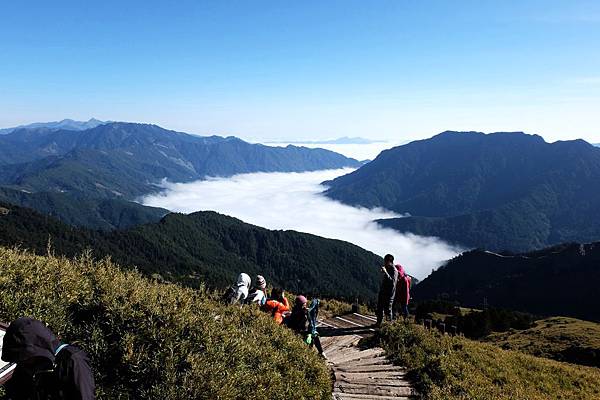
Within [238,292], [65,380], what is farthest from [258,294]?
[65,380]

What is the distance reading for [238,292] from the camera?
499 inches

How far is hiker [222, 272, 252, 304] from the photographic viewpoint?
1223cm

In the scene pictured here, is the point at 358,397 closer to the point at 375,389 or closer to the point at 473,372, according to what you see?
the point at 375,389

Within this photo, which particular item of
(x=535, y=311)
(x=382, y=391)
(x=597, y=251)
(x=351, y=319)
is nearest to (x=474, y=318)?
(x=351, y=319)

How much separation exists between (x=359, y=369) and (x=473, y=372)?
369 cm

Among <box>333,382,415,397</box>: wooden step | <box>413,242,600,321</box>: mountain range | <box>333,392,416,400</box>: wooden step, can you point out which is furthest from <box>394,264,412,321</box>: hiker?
<box>413,242,600,321</box>: mountain range

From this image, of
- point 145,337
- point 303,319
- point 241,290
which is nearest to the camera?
point 145,337

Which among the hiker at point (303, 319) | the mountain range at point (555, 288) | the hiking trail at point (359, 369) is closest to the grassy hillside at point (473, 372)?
the hiking trail at point (359, 369)

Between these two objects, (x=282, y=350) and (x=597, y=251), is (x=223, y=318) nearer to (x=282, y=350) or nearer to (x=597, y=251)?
(x=282, y=350)

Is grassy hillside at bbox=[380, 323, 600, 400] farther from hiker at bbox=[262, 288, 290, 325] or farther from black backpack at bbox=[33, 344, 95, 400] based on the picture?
black backpack at bbox=[33, 344, 95, 400]

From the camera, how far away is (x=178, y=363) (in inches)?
276

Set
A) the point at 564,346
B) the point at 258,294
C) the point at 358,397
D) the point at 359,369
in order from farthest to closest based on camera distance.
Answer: the point at 564,346
the point at 258,294
the point at 359,369
the point at 358,397

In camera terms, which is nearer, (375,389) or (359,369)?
(375,389)

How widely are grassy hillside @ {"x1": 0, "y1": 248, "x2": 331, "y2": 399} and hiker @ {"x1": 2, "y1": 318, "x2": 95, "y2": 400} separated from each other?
2146 millimetres
